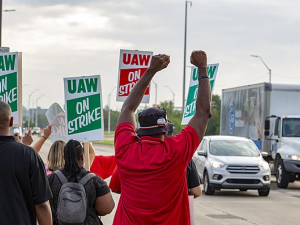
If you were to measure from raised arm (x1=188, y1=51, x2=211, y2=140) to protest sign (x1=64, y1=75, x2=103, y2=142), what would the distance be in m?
4.46

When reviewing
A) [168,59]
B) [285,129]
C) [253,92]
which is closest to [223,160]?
[285,129]

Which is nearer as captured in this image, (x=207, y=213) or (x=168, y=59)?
(x=168, y=59)

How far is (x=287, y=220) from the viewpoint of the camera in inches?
539

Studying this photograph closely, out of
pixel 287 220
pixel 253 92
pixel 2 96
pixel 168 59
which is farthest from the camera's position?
pixel 253 92

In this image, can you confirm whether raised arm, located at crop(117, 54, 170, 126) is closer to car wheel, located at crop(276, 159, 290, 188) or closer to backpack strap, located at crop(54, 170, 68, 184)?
backpack strap, located at crop(54, 170, 68, 184)

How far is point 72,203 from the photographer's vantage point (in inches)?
219

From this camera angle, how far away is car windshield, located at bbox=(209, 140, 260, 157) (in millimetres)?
19969

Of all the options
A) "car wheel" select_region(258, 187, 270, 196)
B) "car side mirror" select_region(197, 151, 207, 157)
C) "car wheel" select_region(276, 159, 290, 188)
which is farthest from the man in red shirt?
"car wheel" select_region(276, 159, 290, 188)

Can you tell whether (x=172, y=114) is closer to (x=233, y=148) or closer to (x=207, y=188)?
(x=233, y=148)

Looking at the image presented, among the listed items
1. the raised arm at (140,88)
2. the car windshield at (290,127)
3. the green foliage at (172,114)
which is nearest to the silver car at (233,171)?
the car windshield at (290,127)

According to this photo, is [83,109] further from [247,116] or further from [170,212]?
[247,116]

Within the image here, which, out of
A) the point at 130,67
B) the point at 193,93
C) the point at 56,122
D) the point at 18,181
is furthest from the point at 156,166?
the point at 193,93

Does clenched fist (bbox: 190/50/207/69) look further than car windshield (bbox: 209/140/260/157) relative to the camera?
No

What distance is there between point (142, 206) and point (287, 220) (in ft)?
33.2
